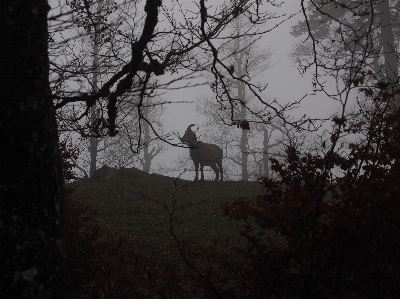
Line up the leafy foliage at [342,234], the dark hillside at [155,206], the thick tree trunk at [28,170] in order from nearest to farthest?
the thick tree trunk at [28,170] → the leafy foliage at [342,234] → the dark hillside at [155,206]

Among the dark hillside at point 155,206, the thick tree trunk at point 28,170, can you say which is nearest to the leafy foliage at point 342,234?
the thick tree trunk at point 28,170

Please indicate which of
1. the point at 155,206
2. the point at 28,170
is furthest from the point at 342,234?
the point at 155,206

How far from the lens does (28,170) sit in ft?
8.47

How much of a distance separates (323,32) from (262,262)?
20546 mm

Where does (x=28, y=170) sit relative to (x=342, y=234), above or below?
above

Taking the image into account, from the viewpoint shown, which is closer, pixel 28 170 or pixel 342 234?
pixel 28 170

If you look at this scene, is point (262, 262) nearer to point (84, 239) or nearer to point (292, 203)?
point (292, 203)

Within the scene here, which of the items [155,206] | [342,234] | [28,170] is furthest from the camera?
[155,206]

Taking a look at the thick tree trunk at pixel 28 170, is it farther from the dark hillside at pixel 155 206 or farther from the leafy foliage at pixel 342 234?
the dark hillside at pixel 155 206

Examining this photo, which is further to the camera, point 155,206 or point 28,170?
point 155,206

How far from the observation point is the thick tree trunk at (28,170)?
247cm

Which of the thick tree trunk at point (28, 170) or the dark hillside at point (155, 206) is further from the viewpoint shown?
the dark hillside at point (155, 206)

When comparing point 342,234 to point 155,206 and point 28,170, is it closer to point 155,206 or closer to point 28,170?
point 28,170

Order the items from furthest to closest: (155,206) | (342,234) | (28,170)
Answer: (155,206), (342,234), (28,170)
